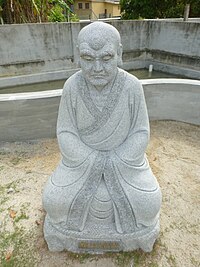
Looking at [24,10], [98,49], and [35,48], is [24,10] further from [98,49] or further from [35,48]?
[98,49]

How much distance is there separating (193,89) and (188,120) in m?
0.64

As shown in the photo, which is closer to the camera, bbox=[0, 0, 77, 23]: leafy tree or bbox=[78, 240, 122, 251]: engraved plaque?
bbox=[78, 240, 122, 251]: engraved plaque

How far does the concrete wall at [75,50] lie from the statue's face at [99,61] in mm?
5772

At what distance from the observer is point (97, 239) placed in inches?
88.9

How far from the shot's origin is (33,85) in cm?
736

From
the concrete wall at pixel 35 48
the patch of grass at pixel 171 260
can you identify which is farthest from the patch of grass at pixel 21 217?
the concrete wall at pixel 35 48

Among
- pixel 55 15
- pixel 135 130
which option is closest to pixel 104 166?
pixel 135 130

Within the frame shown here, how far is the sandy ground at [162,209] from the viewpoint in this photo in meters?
2.38

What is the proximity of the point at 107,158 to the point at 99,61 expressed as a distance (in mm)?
829

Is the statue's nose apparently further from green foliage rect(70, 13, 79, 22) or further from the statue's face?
green foliage rect(70, 13, 79, 22)

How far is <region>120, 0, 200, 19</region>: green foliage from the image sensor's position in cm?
1199

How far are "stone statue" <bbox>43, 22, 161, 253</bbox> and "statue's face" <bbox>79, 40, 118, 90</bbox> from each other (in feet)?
0.20

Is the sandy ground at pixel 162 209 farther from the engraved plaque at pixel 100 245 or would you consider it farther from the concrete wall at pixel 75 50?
the concrete wall at pixel 75 50

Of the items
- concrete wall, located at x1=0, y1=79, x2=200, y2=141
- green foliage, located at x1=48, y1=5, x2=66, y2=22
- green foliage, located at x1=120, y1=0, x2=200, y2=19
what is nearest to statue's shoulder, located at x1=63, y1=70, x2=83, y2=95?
concrete wall, located at x1=0, y1=79, x2=200, y2=141
